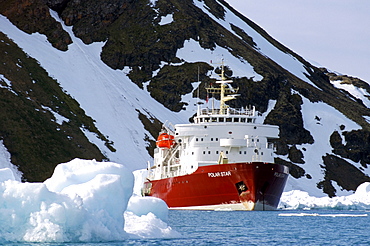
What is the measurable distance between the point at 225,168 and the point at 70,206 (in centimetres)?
3528

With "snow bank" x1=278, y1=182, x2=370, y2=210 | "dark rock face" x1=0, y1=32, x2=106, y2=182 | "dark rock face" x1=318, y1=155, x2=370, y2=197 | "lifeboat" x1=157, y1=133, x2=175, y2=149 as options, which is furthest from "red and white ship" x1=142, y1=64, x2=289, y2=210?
"dark rock face" x1=318, y1=155, x2=370, y2=197

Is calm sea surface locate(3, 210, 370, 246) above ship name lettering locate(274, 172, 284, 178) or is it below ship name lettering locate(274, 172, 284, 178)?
below

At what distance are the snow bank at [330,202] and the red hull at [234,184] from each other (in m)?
10.7

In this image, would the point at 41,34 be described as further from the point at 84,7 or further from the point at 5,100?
the point at 5,100

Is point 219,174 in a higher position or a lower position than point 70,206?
higher

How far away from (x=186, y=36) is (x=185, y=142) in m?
71.3

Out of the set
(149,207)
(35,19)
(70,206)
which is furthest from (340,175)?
(70,206)

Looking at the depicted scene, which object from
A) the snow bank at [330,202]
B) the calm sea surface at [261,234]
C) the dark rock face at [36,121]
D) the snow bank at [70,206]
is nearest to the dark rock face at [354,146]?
the dark rock face at [36,121]

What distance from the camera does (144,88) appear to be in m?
125

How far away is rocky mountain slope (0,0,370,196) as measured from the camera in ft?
323

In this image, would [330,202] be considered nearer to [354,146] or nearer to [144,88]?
[354,146]

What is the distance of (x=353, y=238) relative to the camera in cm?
3011

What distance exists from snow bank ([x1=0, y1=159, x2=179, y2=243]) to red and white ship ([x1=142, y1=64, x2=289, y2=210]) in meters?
31.8

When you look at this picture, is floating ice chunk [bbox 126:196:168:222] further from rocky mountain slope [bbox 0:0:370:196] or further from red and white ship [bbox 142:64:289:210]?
rocky mountain slope [bbox 0:0:370:196]
